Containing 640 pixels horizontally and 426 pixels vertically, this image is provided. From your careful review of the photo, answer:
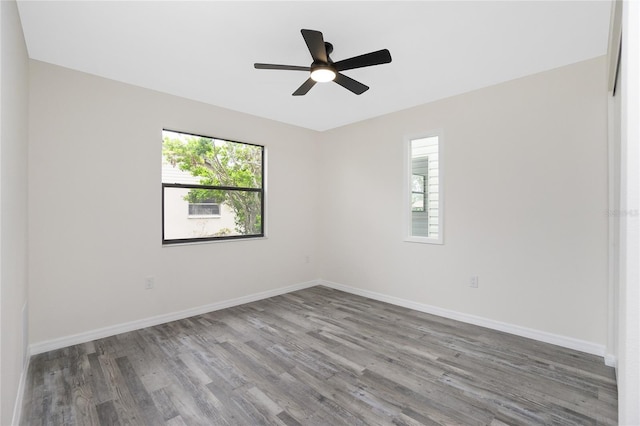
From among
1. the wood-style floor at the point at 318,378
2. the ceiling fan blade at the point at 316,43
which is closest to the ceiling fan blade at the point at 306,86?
the ceiling fan blade at the point at 316,43

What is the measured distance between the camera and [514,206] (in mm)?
3125

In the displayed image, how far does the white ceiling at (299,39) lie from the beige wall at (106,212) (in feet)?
0.96

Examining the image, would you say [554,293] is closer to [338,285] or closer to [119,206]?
[338,285]

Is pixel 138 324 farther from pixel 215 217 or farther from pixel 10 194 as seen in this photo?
pixel 10 194

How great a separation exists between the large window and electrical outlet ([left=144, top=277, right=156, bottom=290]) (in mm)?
430

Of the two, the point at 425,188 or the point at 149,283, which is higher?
the point at 425,188

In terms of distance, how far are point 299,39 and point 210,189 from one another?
223 cm

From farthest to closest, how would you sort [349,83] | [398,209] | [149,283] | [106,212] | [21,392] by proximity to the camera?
[398,209], [149,283], [106,212], [349,83], [21,392]

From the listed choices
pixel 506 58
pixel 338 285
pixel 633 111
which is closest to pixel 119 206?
pixel 338 285

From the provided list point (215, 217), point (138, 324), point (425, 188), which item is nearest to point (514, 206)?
point (425, 188)

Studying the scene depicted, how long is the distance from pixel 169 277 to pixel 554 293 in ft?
13.1

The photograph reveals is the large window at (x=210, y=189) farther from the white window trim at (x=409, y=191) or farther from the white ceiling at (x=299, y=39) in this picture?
the white window trim at (x=409, y=191)

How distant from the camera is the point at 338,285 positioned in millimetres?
4875

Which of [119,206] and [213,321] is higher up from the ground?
[119,206]
